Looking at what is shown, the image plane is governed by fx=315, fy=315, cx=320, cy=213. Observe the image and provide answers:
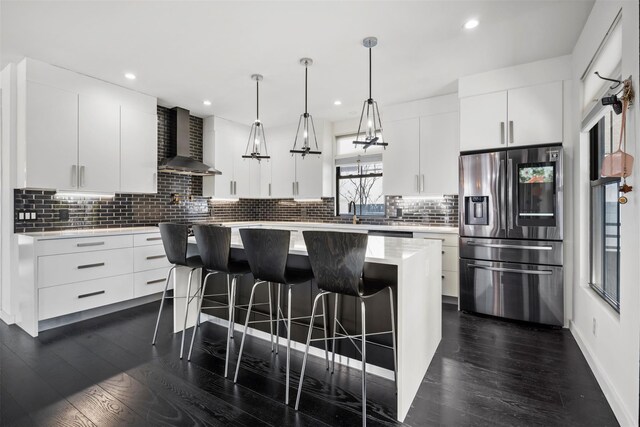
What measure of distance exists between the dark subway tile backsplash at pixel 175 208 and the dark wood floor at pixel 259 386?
1406mm

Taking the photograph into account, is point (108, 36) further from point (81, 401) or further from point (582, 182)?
point (582, 182)

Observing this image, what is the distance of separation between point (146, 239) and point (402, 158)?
3.56m

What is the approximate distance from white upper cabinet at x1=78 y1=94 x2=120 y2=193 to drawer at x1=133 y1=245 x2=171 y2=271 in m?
0.83

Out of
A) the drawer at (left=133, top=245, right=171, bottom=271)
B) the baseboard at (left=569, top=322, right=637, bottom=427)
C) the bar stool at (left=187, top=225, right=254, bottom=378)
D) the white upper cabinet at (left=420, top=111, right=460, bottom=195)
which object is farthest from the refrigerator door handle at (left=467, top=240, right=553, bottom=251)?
the drawer at (left=133, top=245, right=171, bottom=271)

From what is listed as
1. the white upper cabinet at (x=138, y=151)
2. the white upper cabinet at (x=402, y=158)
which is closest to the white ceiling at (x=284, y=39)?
the white upper cabinet at (x=138, y=151)

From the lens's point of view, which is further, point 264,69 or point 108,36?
point 264,69

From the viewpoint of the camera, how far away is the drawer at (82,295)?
3.02m

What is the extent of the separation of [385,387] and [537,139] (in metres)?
2.89

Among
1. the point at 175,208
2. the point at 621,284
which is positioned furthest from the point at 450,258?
the point at 175,208

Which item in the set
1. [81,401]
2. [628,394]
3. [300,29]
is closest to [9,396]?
[81,401]

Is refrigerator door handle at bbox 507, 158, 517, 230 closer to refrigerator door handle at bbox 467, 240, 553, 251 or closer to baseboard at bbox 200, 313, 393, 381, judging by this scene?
refrigerator door handle at bbox 467, 240, 553, 251

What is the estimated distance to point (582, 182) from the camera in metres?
2.86

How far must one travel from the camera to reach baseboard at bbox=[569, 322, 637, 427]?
1675 millimetres

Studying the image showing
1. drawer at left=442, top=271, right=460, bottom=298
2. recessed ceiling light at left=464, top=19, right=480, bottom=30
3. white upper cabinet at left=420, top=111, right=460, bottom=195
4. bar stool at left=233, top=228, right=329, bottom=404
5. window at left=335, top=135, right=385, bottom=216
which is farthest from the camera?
window at left=335, top=135, right=385, bottom=216
